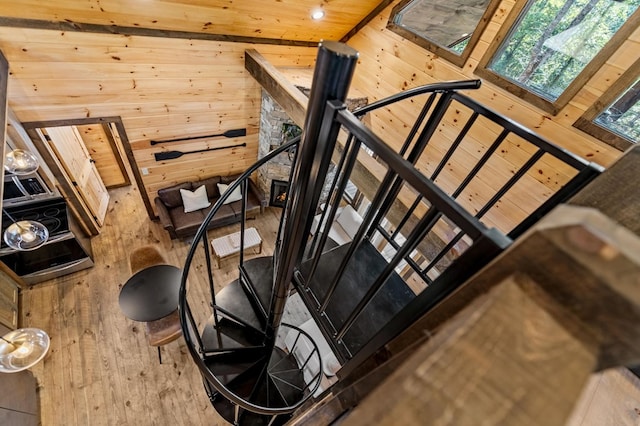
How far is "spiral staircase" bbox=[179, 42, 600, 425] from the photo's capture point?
0.74 metres

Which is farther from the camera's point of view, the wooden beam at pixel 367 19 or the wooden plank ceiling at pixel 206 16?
the wooden beam at pixel 367 19

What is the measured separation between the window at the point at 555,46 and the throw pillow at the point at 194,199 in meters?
4.56

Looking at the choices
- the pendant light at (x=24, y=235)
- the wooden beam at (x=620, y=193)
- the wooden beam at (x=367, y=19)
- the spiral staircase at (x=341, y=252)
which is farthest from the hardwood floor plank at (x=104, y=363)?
the wooden beam at (x=367, y=19)

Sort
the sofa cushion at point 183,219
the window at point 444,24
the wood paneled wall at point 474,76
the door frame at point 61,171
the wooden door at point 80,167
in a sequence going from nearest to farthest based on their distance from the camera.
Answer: the wood paneled wall at point 474,76 → the window at point 444,24 → the door frame at point 61,171 → the wooden door at point 80,167 → the sofa cushion at point 183,219

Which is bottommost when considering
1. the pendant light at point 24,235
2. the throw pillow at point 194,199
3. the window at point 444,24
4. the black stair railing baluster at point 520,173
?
the black stair railing baluster at point 520,173

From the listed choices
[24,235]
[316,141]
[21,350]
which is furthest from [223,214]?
Answer: [316,141]

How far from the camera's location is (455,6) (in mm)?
3092

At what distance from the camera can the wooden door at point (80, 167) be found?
12.3 feet

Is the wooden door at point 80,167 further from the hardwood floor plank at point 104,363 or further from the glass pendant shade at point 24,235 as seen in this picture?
the glass pendant shade at point 24,235

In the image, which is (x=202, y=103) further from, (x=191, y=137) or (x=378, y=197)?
(x=378, y=197)

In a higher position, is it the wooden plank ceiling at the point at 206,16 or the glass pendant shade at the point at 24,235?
the wooden plank ceiling at the point at 206,16

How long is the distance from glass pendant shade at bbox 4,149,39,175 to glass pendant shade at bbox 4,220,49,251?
0.46m

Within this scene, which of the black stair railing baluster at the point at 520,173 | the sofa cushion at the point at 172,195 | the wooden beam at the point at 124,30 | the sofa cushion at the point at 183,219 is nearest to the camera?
the black stair railing baluster at the point at 520,173

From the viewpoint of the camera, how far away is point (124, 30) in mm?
3084
